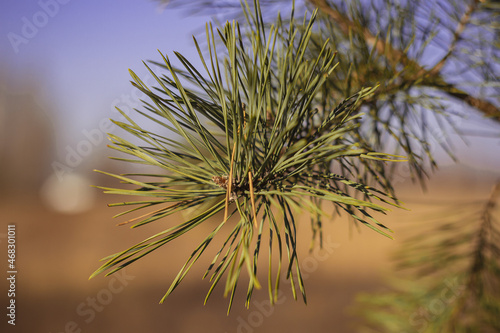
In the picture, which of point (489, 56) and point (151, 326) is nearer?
point (489, 56)

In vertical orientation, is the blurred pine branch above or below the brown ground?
above

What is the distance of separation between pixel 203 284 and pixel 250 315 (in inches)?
20.3

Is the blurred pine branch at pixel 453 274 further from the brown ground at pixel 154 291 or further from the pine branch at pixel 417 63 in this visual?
the brown ground at pixel 154 291

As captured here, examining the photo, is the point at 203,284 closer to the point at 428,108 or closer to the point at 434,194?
the point at 428,108

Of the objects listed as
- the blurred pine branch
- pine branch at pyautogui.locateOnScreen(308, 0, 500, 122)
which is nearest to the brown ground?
the blurred pine branch

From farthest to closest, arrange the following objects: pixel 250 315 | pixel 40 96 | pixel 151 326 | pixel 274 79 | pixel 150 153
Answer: pixel 40 96
pixel 250 315
pixel 151 326
pixel 274 79
pixel 150 153

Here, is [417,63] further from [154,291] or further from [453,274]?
[154,291]

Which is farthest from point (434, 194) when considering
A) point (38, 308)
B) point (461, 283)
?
point (461, 283)

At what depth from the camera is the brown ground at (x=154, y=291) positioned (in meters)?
2.38

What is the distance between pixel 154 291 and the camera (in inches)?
107

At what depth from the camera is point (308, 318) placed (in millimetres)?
2506

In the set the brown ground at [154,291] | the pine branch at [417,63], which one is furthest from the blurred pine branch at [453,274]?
the brown ground at [154,291]

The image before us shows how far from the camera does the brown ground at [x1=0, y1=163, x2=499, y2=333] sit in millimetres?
2375

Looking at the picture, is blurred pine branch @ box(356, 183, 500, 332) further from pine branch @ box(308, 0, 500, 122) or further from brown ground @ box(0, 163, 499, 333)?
brown ground @ box(0, 163, 499, 333)
